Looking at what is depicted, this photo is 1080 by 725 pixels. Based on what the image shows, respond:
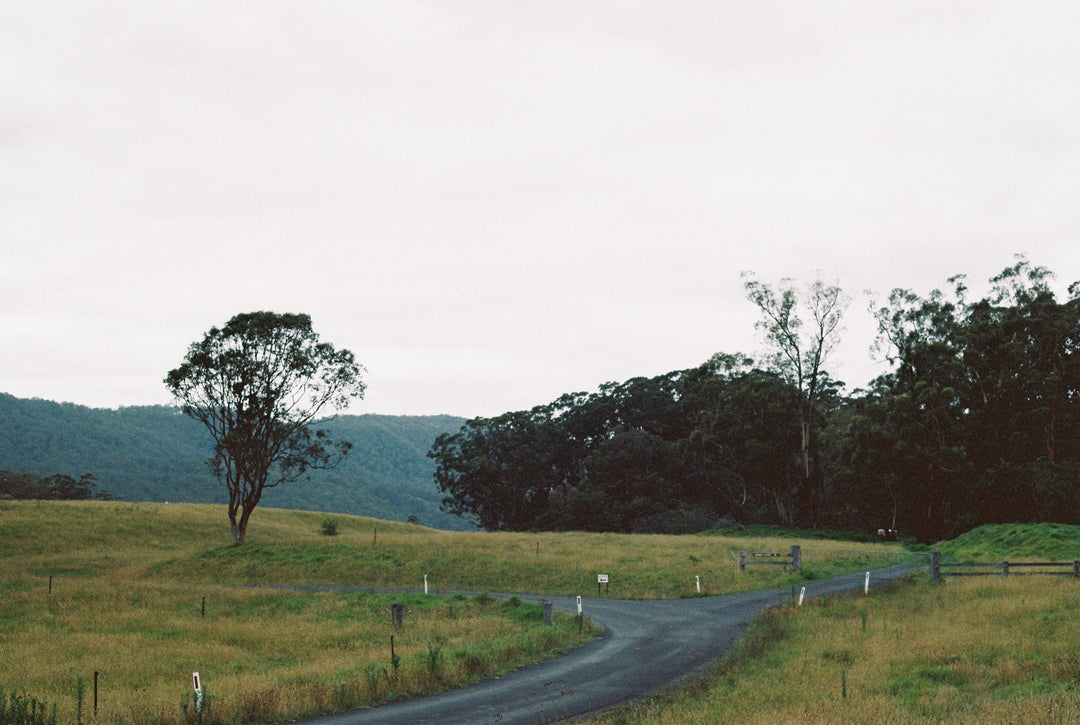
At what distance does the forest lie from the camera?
2532 inches

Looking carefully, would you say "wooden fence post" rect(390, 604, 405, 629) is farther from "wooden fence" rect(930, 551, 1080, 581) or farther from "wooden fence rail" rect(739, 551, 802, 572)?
"wooden fence" rect(930, 551, 1080, 581)

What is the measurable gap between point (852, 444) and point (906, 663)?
52662mm

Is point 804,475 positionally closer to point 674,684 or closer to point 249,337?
point 249,337

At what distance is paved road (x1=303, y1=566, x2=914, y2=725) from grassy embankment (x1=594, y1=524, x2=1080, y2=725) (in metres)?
1.01

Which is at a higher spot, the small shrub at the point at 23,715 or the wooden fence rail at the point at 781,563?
the small shrub at the point at 23,715

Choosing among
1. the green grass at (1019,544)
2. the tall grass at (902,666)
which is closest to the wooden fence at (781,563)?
the green grass at (1019,544)

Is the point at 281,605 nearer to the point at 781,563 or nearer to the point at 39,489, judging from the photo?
the point at 781,563

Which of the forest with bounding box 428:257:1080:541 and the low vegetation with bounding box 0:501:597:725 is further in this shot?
the forest with bounding box 428:257:1080:541

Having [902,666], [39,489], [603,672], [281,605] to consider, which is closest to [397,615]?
[281,605]

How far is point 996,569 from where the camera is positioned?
35.8m

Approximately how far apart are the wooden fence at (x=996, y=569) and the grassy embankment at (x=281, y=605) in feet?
20.0

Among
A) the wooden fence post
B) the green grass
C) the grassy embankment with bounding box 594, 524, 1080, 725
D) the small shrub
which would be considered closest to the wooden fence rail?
the grassy embankment with bounding box 594, 524, 1080, 725

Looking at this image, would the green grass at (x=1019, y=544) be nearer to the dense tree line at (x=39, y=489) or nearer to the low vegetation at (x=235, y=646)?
the low vegetation at (x=235, y=646)

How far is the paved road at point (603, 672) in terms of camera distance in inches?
621
